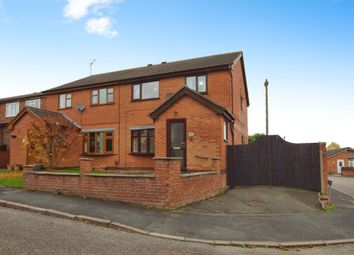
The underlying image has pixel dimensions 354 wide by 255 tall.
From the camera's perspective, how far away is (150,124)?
18.9m

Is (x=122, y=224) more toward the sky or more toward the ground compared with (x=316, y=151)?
more toward the ground

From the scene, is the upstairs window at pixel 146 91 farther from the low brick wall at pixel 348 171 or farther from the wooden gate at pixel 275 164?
the low brick wall at pixel 348 171

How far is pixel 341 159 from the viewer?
181ft

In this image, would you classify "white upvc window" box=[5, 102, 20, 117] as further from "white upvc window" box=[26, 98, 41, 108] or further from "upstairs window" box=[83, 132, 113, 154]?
"upstairs window" box=[83, 132, 113, 154]

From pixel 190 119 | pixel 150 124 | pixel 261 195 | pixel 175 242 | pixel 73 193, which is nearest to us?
pixel 175 242

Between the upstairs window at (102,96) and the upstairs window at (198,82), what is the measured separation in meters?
5.88

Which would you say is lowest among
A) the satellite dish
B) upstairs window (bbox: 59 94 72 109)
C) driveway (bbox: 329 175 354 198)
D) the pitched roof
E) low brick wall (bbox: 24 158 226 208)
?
driveway (bbox: 329 175 354 198)

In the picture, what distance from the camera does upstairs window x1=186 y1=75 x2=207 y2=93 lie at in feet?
58.6

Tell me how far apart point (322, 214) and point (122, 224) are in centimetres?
692

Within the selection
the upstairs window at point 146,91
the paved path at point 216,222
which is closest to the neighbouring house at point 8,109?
the upstairs window at point 146,91

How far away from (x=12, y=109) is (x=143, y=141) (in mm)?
17168

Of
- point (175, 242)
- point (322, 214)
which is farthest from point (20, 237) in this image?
point (322, 214)

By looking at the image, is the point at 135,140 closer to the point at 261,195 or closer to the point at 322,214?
the point at 261,195

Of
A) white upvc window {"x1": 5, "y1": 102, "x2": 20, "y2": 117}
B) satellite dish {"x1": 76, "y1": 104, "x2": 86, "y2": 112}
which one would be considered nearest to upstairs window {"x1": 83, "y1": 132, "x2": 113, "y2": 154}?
satellite dish {"x1": 76, "y1": 104, "x2": 86, "y2": 112}
